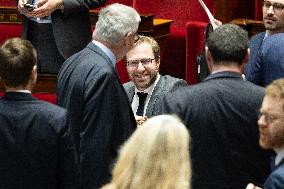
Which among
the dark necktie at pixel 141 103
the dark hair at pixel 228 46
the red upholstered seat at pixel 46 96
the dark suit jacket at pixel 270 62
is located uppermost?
the dark hair at pixel 228 46

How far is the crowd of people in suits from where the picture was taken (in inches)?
70.8

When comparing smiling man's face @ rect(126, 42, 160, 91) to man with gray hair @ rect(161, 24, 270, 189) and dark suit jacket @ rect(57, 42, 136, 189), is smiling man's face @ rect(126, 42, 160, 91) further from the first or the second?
man with gray hair @ rect(161, 24, 270, 189)

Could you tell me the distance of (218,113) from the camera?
237cm

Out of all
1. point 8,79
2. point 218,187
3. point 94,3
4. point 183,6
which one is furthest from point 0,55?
point 183,6

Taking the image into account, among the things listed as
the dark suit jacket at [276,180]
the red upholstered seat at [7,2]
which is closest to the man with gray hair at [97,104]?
the dark suit jacket at [276,180]

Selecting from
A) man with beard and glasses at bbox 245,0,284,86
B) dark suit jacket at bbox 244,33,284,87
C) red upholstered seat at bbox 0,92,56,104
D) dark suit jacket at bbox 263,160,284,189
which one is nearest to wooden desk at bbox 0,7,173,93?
red upholstered seat at bbox 0,92,56,104

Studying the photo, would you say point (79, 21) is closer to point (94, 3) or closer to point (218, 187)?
point (94, 3)

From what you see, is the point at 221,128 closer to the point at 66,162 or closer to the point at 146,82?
the point at 66,162

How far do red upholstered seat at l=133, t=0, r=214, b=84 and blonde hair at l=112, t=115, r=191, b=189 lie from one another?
9.62ft

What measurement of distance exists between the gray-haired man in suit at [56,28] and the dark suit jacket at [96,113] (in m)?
0.74

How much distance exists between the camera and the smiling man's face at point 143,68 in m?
3.40

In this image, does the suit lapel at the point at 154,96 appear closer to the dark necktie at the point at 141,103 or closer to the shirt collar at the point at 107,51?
the dark necktie at the point at 141,103

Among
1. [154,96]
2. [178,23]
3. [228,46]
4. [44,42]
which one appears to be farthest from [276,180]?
[178,23]

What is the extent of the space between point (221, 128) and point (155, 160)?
0.63 m
